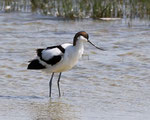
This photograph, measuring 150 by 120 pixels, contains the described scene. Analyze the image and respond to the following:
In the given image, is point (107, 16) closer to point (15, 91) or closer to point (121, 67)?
point (121, 67)

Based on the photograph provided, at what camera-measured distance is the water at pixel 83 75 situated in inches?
251

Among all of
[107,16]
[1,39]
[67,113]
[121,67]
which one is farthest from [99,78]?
[107,16]

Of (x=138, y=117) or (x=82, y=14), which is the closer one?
(x=138, y=117)

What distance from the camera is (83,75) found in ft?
28.2

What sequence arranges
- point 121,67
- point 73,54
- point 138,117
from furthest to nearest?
point 121,67
point 73,54
point 138,117

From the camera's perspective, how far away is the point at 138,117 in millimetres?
5961

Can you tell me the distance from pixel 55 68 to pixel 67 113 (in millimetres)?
1271

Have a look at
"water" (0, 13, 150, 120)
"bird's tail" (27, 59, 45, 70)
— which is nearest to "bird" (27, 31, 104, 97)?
"bird's tail" (27, 59, 45, 70)

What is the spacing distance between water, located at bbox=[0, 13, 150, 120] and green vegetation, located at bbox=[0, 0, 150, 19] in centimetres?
43

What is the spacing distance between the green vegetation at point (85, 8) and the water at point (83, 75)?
43 cm

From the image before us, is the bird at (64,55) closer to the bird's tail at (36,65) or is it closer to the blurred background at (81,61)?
the bird's tail at (36,65)

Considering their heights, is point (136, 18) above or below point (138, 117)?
above

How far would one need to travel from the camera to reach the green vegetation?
553 inches

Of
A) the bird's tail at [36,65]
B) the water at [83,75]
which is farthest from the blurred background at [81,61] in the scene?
the bird's tail at [36,65]
